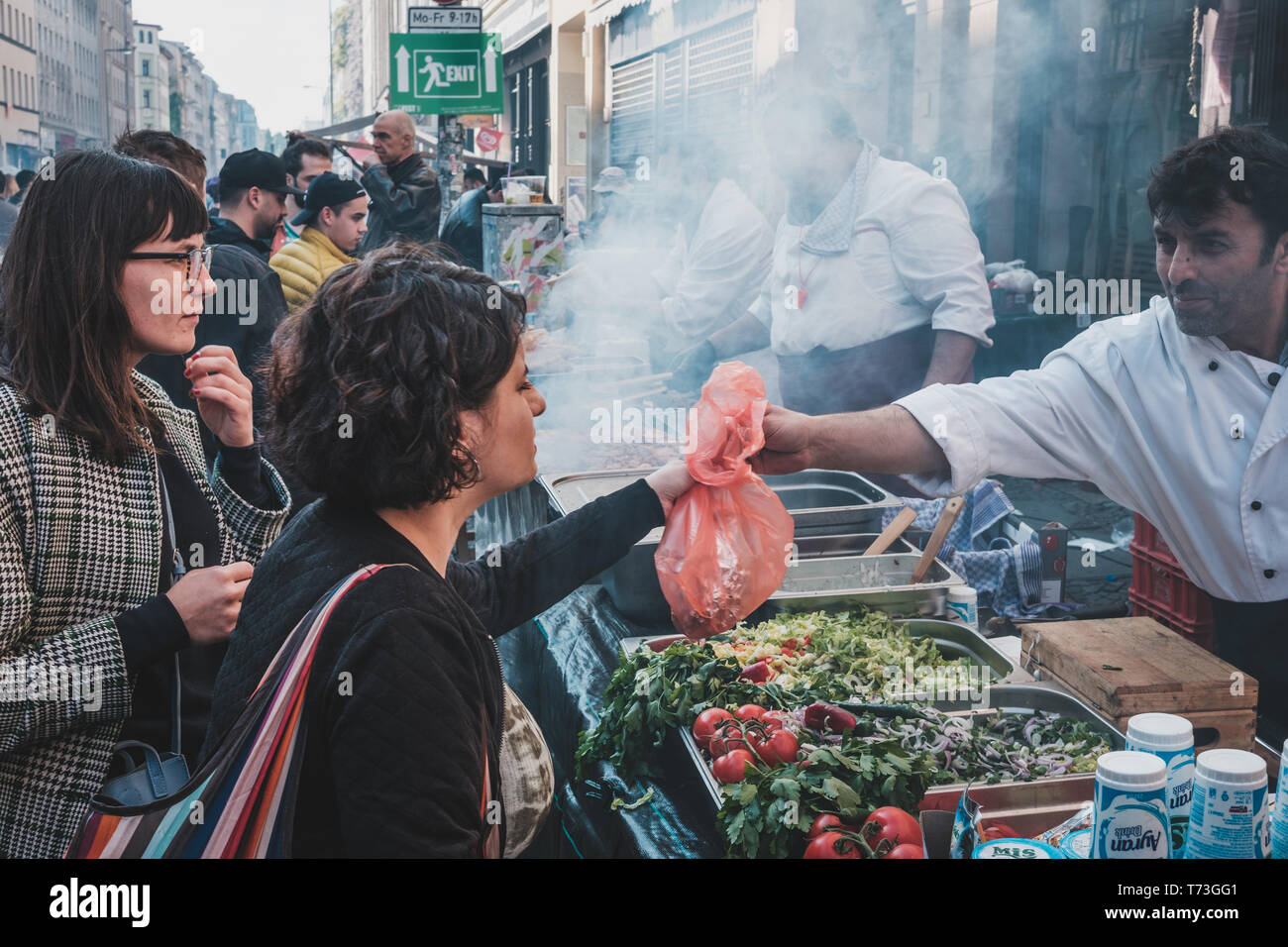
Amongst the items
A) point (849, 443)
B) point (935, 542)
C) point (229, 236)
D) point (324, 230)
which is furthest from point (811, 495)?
point (324, 230)

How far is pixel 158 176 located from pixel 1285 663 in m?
2.83

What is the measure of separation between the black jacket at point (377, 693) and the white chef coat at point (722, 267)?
6367 millimetres

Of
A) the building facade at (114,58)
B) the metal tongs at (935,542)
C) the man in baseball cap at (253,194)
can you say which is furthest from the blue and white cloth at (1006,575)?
the building facade at (114,58)

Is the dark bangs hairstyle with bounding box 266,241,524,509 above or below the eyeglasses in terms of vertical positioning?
below

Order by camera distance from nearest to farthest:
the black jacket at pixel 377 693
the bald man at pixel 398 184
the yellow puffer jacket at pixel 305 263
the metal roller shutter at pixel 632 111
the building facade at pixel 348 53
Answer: the black jacket at pixel 377 693 < the yellow puffer jacket at pixel 305 263 < the bald man at pixel 398 184 < the metal roller shutter at pixel 632 111 < the building facade at pixel 348 53

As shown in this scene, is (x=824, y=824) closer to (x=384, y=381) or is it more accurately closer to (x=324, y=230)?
(x=384, y=381)

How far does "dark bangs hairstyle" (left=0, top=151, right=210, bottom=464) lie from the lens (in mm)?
2031

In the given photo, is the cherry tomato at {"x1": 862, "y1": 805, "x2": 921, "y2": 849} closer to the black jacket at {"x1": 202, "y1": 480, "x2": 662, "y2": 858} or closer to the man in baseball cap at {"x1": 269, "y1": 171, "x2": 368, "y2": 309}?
the black jacket at {"x1": 202, "y1": 480, "x2": 662, "y2": 858}

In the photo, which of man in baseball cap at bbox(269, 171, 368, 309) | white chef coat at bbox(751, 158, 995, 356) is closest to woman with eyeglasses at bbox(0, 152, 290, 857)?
man in baseball cap at bbox(269, 171, 368, 309)

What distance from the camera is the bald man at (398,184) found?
27.6 feet

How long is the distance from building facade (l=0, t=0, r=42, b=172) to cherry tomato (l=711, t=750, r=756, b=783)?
51.2 metres

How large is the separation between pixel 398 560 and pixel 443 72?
28.5 ft

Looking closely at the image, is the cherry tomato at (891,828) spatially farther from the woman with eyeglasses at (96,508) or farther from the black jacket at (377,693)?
the woman with eyeglasses at (96,508)
